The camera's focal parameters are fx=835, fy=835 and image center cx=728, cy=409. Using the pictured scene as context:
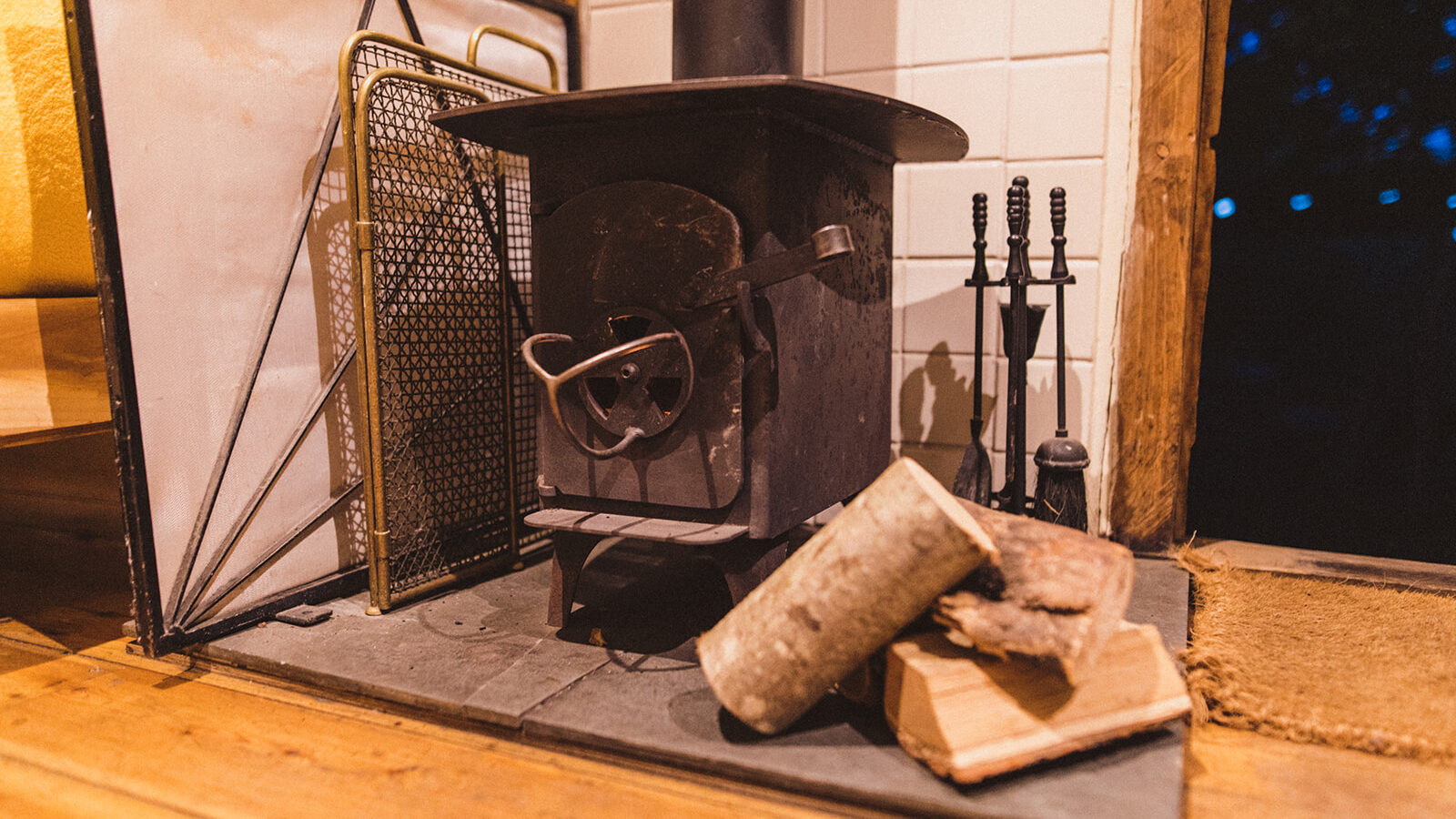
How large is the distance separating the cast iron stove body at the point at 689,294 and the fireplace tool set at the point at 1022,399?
0.31 metres

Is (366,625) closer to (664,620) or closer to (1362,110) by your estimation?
(664,620)

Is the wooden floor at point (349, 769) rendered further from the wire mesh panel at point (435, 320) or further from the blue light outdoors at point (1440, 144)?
the blue light outdoors at point (1440, 144)

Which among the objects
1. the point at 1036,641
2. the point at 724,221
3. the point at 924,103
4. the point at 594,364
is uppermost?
the point at 924,103

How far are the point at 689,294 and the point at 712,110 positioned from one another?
0.97 ft

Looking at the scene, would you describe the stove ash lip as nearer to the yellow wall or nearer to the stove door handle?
the stove door handle

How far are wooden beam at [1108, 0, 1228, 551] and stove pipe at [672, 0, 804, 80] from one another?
2.77ft

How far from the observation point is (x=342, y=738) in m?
1.19

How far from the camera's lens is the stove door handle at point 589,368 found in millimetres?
1262

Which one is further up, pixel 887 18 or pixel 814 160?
pixel 887 18

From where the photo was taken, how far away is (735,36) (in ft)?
5.24

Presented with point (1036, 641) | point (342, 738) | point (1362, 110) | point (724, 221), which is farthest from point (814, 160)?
point (1362, 110)

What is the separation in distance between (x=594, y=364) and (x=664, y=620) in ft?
1.91

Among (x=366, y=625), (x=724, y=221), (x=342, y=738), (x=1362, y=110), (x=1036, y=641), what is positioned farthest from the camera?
(x=1362, y=110)

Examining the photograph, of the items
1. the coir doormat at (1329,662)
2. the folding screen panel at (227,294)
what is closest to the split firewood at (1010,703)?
the coir doormat at (1329,662)
